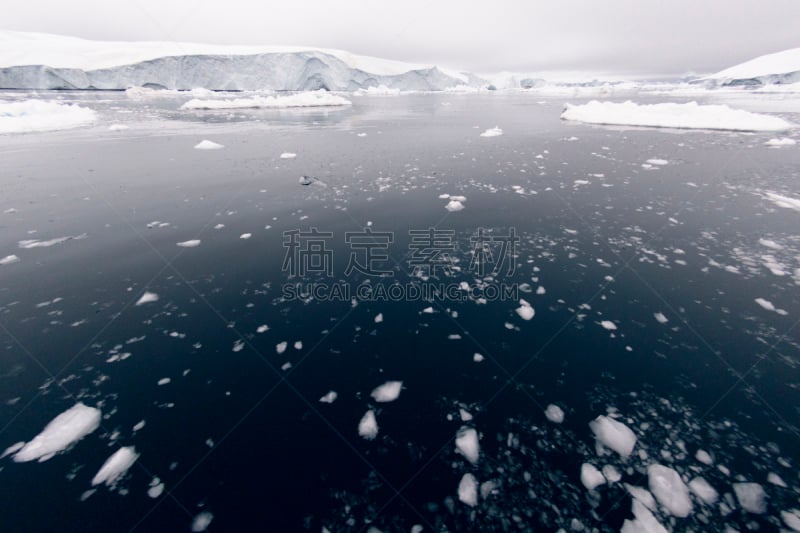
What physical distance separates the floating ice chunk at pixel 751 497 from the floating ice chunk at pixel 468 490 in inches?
67.8

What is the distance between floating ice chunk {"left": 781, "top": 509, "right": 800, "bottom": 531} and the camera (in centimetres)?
212

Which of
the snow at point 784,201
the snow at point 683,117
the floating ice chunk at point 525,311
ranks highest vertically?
the snow at point 683,117

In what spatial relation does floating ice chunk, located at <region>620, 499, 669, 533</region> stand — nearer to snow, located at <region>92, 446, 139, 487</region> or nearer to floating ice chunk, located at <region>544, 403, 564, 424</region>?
Result: floating ice chunk, located at <region>544, 403, 564, 424</region>

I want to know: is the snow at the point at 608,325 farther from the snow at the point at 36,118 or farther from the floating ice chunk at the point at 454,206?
the snow at the point at 36,118

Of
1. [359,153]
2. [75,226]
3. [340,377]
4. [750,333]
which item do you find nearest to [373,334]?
[340,377]

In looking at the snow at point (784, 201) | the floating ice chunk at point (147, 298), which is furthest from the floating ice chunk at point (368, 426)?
the snow at point (784, 201)

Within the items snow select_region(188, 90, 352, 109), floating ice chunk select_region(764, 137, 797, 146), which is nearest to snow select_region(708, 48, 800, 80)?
floating ice chunk select_region(764, 137, 797, 146)

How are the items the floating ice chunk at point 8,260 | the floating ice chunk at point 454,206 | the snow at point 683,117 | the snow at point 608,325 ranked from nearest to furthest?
1. the snow at point 608,325
2. the floating ice chunk at point 8,260
3. the floating ice chunk at point 454,206
4. the snow at point 683,117

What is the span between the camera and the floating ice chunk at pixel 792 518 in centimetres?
212

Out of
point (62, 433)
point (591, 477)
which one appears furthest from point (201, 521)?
point (591, 477)

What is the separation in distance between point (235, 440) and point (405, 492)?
136cm

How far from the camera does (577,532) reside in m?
2.09

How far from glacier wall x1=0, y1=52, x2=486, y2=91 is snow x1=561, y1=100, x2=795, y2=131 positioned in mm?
70951

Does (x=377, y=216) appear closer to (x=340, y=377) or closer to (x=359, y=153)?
(x=340, y=377)
